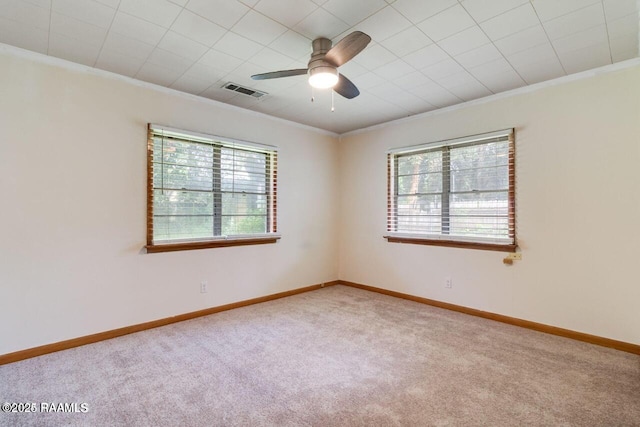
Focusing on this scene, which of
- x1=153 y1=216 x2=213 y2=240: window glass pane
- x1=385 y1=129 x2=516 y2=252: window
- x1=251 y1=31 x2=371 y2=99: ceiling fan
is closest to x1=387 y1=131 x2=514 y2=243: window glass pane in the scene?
x1=385 y1=129 x2=516 y2=252: window

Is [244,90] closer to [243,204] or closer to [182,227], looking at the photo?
[243,204]

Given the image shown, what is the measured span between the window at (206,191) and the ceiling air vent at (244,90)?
637mm

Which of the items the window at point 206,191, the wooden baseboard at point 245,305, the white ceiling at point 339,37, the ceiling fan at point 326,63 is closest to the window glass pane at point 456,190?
the white ceiling at point 339,37

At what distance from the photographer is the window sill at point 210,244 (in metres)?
3.26

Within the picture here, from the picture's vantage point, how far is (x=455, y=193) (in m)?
3.85

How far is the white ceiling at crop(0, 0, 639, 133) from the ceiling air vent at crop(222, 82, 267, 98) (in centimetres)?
10

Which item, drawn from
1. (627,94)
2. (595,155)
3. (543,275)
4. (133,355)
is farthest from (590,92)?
(133,355)

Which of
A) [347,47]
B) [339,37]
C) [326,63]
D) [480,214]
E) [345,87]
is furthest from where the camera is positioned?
[480,214]

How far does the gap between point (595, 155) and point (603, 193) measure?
36 centimetres

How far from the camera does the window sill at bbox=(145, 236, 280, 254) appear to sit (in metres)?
3.26

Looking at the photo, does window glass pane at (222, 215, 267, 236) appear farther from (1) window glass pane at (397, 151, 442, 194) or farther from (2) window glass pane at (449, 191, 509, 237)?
(2) window glass pane at (449, 191, 509, 237)

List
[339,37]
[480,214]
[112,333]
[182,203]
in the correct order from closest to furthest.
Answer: [339,37], [112,333], [182,203], [480,214]

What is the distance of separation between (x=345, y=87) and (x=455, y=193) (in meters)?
2.12

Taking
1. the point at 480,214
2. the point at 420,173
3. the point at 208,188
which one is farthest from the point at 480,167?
the point at 208,188
